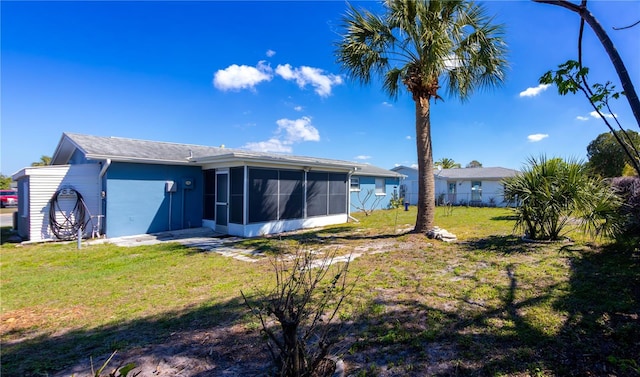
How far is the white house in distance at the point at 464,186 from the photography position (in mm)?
24031

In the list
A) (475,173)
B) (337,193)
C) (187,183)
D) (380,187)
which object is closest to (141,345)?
(187,183)

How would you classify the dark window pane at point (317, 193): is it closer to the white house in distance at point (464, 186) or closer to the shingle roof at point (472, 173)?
the white house in distance at point (464, 186)

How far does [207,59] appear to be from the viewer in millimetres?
13000

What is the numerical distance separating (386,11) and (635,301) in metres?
8.93

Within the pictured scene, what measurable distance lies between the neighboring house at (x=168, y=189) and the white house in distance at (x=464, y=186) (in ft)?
52.8

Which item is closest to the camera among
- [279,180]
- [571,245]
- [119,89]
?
[571,245]

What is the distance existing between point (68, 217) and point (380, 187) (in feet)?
57.9

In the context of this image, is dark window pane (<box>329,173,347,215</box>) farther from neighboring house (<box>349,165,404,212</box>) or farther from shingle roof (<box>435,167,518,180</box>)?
shingle roof (<box>435,167,518,180</box>)

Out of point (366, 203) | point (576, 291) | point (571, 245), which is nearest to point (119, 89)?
point (366, 203)

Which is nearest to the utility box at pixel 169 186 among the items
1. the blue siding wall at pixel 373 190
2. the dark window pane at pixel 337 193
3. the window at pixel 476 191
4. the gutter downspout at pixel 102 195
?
the gutter downspout at pixel 102 195

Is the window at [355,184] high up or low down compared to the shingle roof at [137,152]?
down

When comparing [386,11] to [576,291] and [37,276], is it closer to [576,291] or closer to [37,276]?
[576,291]

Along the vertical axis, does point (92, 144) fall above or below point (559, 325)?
above

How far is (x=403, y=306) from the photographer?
13.5 ft
